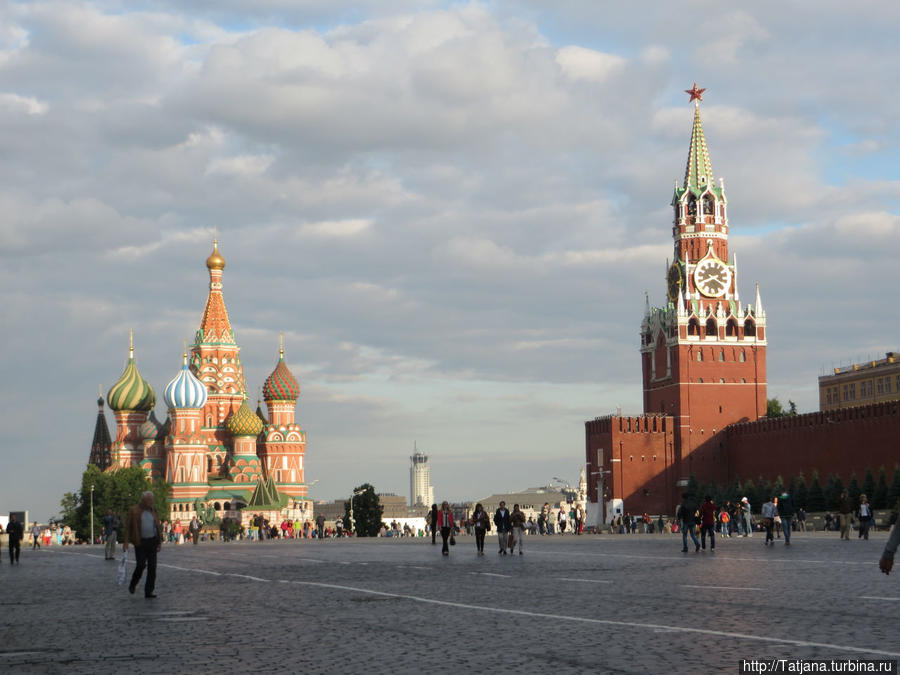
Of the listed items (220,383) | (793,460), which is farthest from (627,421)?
(220,383)

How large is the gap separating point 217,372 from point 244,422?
638cm

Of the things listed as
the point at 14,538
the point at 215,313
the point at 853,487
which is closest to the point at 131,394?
the point at 215,313

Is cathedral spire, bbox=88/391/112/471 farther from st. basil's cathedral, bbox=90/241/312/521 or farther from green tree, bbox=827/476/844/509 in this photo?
green tree, bbox=827/476/844/509

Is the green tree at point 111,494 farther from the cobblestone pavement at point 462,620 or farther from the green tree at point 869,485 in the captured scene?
the cobblestone pavement at point 462,620

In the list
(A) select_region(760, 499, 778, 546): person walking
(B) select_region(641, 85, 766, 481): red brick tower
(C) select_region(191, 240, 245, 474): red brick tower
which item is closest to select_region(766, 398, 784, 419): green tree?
(B) select_region(641, 85, 766, 481): red brick tower

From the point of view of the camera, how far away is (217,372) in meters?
120

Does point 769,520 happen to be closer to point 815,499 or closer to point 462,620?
point 462,620

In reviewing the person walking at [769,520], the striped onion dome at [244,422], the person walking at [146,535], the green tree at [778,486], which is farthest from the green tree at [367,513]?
the person walking at [146,535]

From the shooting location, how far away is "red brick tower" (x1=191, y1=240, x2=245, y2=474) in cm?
11919

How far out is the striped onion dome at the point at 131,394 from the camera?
387 ft

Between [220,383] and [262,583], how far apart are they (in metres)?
103

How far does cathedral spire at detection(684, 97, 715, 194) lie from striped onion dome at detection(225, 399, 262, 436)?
42.0 meters

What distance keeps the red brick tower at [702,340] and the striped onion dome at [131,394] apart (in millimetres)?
43966

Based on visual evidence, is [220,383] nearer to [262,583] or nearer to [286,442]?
[286,442]
